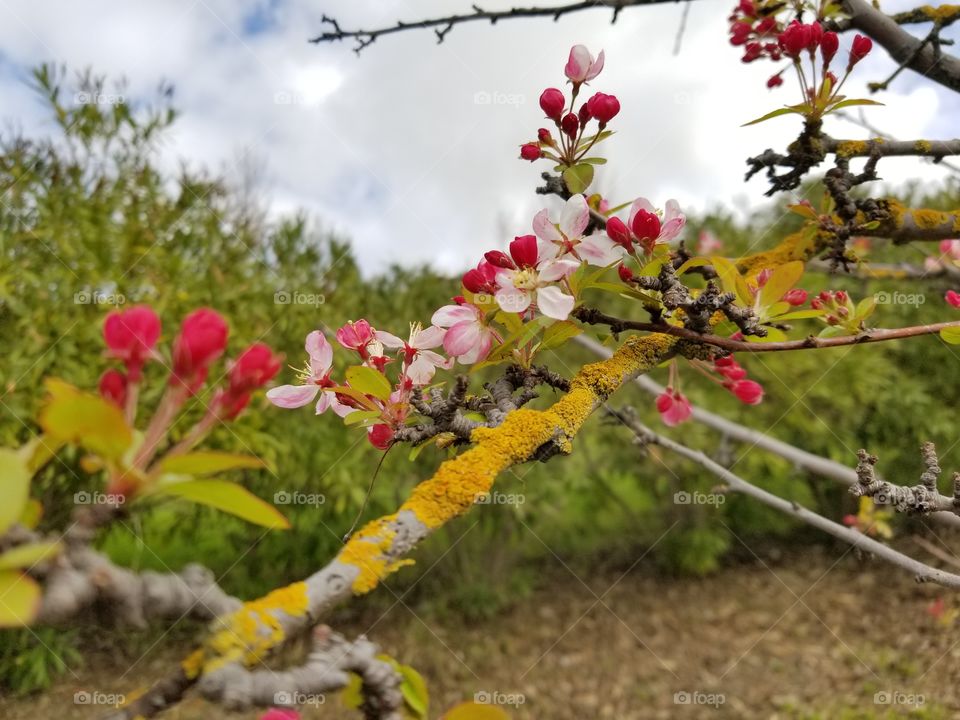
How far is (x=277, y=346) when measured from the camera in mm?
4395

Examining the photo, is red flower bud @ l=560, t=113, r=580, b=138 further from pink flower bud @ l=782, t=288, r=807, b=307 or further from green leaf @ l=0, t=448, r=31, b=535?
green leaf @ l=0, t=448, r=31, b=535

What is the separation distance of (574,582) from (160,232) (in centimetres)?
399

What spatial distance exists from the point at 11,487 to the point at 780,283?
1.07 metres

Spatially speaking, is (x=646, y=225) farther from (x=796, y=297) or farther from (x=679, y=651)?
(x=679, y=651)

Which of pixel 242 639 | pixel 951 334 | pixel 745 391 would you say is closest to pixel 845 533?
pixel 745 391

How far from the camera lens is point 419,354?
46.5 inches

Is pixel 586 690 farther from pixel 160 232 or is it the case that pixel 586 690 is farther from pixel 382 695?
pixel 382 695

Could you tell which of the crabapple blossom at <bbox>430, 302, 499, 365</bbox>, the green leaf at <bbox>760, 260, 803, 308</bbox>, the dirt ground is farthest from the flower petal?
the dirt ground

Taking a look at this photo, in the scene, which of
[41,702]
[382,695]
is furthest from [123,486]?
[41,702]

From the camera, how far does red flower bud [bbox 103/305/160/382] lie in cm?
61

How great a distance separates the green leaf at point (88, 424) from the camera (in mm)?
514

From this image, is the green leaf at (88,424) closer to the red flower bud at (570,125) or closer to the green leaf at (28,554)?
the green leaf at (28,554)

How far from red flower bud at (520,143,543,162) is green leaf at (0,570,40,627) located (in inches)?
40.6

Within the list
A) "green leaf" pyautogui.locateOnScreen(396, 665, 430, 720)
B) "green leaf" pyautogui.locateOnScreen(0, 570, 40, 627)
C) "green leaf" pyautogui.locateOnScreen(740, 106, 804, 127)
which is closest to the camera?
"green leaf" pyautogui.locateOnScreen(0, 570, 40, 627)
